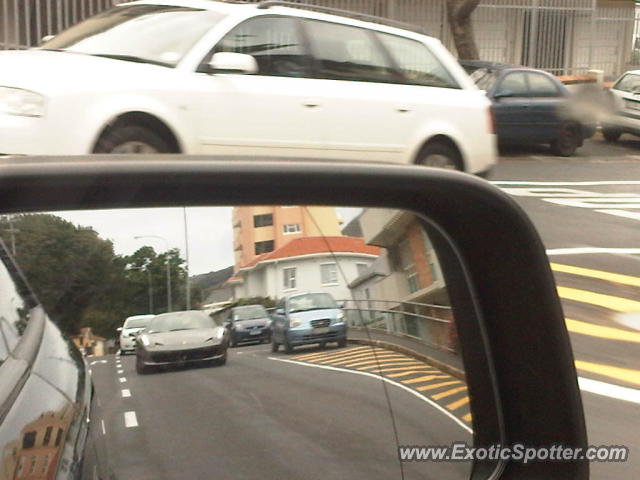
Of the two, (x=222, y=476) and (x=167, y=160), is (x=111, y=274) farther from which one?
(x=222, y=476)

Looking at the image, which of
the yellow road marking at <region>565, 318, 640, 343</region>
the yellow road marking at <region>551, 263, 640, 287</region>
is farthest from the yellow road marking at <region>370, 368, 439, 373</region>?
the yellow road marking at <region>551, 263, 640, 287</region>

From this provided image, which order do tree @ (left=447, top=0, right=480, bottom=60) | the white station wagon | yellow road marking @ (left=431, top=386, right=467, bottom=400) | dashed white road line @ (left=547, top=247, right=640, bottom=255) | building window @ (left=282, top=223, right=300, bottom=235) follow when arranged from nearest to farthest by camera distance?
building window @ (left=282, top=223, right=300, bottom=235) → yellow road marking @ (left=431, top=386, right=467, bottom=400) → the white station wagon → dashed white road line @ (left=547, top=247, right=640, bottom=255) → tree @ (left=447, top=0, right=480, bottom=60)

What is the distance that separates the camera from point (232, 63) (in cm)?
766

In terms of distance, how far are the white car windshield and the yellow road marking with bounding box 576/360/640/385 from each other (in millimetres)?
3906

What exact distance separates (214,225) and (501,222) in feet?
2.20

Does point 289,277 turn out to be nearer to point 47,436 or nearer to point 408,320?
point 408,320

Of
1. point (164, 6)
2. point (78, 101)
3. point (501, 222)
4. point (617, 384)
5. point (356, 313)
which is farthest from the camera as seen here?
point (164, 6)

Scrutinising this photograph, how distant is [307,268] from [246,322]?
0.16 metres

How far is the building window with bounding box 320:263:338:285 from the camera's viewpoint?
1.74 meters

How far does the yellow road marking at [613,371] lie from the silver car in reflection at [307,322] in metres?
4.48

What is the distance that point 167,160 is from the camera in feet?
5.26

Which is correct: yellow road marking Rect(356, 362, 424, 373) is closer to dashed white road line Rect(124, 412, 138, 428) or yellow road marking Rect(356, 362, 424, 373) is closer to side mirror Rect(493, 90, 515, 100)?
dashed white road line Rect(124, 412, 138, 428)

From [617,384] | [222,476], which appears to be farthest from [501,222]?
[617,384]

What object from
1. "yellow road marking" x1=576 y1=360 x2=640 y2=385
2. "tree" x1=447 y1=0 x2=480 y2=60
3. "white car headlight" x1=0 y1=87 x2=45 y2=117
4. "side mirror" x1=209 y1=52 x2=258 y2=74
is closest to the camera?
"yellow road marking" x1=576 y1=360 x2=640 y2=385
